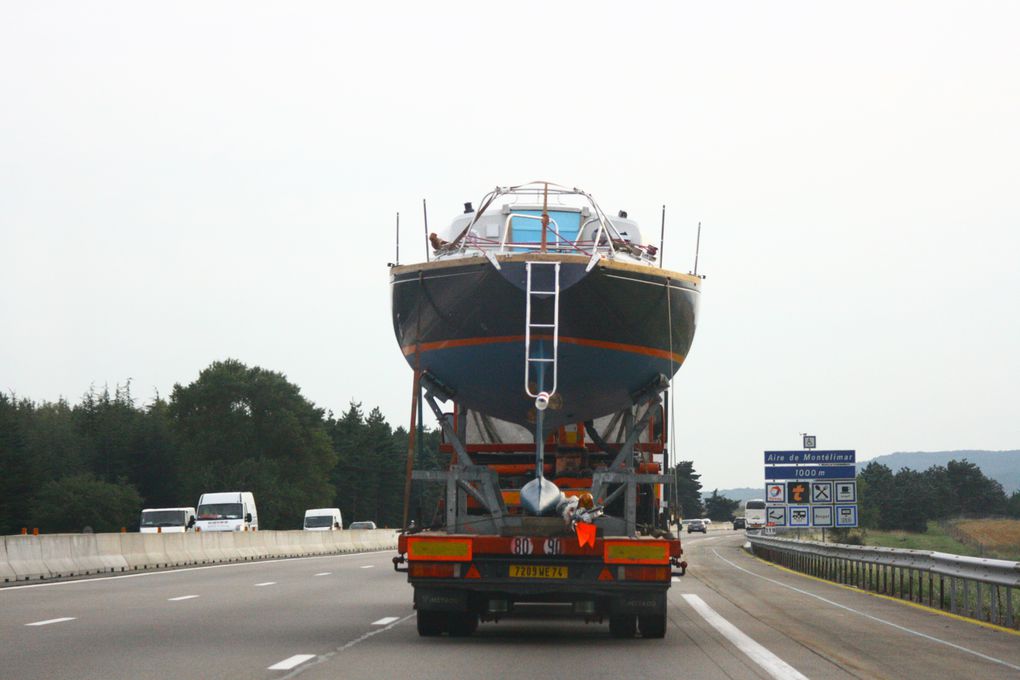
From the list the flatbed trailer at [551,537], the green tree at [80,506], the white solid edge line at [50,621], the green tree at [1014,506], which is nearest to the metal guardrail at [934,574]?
the flatbed trailer at [551,537]

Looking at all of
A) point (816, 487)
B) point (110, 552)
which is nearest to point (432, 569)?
point (110, 552)

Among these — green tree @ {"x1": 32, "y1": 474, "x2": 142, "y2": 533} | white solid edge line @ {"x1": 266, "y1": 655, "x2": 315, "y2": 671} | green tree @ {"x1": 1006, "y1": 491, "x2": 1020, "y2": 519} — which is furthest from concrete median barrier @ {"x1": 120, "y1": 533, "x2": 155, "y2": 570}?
green tree @ {"x1": 1006, "y1": 491, "x2": 1020, "y2": 519}

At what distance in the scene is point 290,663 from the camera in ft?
39.3

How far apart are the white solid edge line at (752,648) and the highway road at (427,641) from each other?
0.02m

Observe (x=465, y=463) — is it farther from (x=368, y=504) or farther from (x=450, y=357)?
(x=368, y=504)

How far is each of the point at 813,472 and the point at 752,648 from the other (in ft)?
98.3

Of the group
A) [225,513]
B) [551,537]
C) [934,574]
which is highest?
[225,513]

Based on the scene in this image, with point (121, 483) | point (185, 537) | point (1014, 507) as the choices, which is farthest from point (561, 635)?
point (1014, 507)

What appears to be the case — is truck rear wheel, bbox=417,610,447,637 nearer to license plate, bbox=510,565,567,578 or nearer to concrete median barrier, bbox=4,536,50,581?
license plate, bbox=510,565,567,578

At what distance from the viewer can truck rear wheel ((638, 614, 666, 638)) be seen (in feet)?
47.9

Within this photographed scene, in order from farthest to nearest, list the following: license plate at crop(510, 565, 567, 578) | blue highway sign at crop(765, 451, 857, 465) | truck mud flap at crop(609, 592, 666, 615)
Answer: blue highway sign at crop(765, 451, 857, 465) < truck mud flap at crop(609, 592, 666, 615) < license plate at crop(510, 565, 567, 578)

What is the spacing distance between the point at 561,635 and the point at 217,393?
109012 mm

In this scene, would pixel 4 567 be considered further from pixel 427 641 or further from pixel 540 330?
pixel 540 330

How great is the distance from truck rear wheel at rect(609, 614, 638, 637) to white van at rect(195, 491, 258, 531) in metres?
42.0
